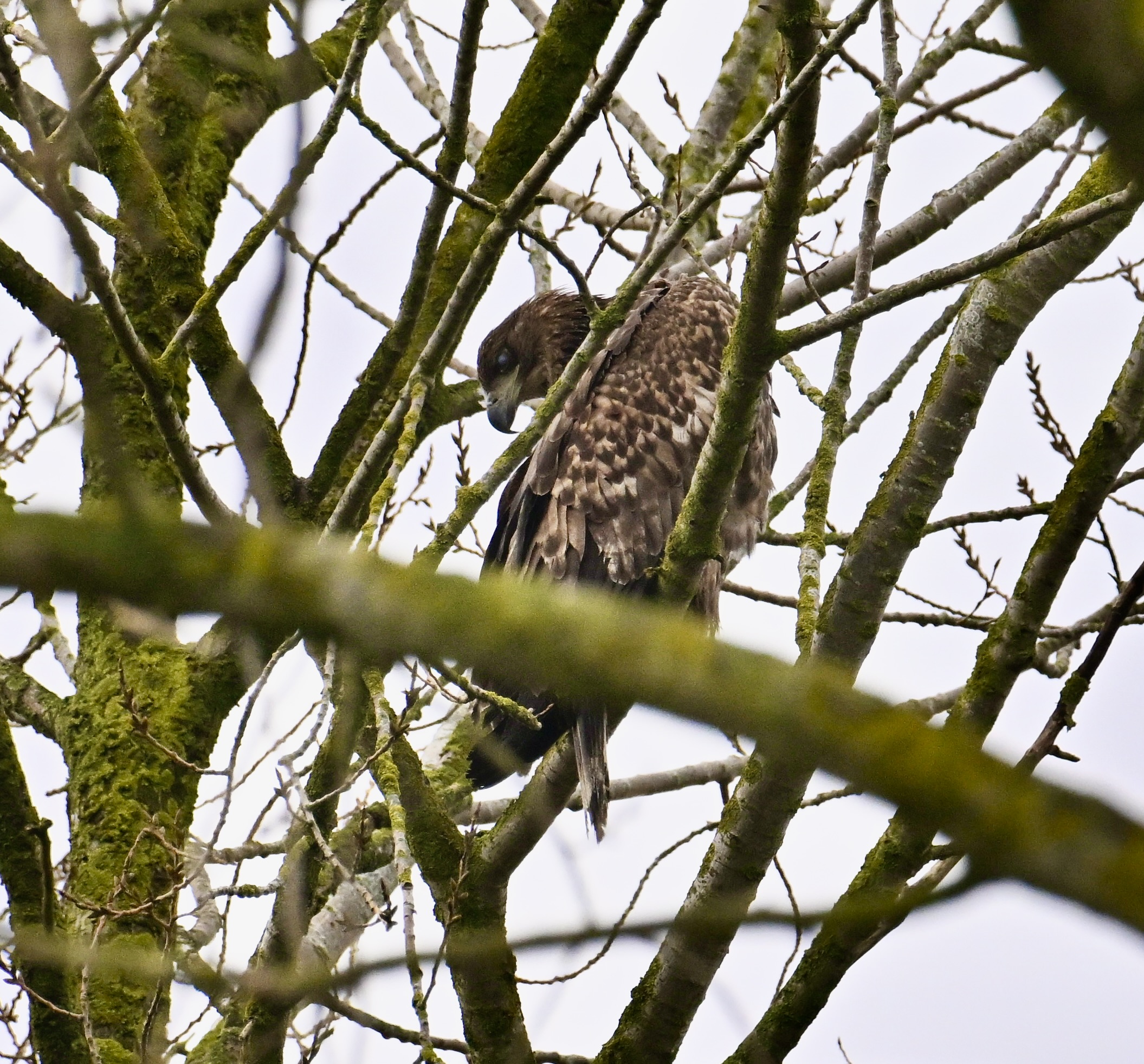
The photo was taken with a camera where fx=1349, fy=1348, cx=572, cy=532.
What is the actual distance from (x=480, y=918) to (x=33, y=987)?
3.59 feet

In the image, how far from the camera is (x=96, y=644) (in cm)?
429

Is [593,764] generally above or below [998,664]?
above

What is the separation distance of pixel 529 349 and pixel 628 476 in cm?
139

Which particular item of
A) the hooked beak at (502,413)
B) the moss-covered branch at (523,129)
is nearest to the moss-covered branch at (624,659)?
the moss-covered branch at (523,129)

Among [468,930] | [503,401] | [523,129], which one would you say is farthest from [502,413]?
[468,930]

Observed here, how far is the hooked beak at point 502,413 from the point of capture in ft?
19.7

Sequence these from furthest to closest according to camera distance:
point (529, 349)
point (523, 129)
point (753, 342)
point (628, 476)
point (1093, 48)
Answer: point (529, 349) → point (628, 476) → point (523, 129) → point (753, 342) → point (1093, 48)

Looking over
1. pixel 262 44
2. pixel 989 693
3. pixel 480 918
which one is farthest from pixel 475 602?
pixel 262 44

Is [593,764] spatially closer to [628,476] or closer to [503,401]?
[628,476]

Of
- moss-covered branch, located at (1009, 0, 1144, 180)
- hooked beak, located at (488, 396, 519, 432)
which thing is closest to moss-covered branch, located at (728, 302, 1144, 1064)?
moss-covered branch, located at (1009, 0, 1144, 180)

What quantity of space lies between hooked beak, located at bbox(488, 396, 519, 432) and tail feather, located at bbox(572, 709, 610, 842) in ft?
7.19

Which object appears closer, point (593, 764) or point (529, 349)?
point (593, 764)

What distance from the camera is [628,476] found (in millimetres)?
5117

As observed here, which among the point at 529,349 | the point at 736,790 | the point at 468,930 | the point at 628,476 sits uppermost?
the point at 529,349
